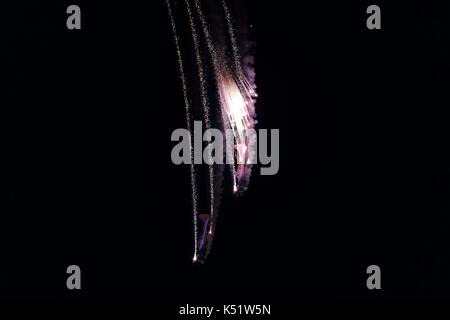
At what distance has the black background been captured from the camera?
1.38 m

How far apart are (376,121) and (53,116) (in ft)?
3.02

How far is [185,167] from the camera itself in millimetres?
1401

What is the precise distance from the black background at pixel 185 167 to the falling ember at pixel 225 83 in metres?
0.07

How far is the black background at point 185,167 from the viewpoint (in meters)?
1.38

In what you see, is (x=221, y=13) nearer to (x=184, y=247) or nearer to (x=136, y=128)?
(x=136, y=128)

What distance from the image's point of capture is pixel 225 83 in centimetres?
131

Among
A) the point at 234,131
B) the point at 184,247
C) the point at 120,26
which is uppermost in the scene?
the point at 120,26

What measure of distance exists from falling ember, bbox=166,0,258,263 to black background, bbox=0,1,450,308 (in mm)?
74

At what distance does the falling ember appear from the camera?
1303 millimetres

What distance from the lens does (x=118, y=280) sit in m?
1.42

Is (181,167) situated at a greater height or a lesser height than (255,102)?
lesser

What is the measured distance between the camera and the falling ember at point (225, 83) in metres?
1.30

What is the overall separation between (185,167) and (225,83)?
0.27m
